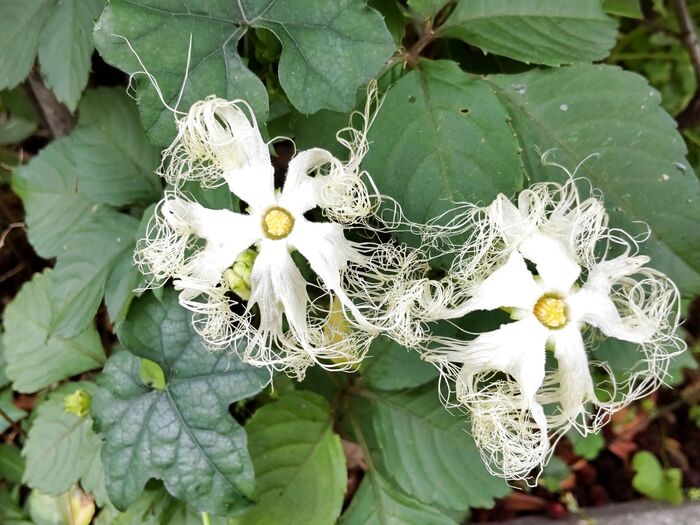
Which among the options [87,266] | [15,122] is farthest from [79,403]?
[15,122]

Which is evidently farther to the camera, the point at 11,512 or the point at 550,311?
the point at 11,512

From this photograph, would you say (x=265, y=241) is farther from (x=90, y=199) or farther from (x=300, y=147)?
(x=90, y=199)

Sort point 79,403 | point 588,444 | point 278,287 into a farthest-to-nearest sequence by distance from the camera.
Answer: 1. point 588,444
2. point 79,403
3. point 278,287

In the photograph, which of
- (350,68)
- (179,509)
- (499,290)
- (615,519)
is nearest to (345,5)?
(350,68)

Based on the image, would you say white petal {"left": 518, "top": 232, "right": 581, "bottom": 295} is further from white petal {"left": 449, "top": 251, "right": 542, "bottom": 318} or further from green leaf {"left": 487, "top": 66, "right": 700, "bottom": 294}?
green leaf {"left": 487, "top": 66, "right": 700, "bottom": 294}

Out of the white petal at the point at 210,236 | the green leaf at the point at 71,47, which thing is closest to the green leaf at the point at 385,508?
the white petal at the point at 210,236

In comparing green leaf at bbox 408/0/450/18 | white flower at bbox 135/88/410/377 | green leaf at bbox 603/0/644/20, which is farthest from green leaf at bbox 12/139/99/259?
green leaf at bbox 603/0/644/20
